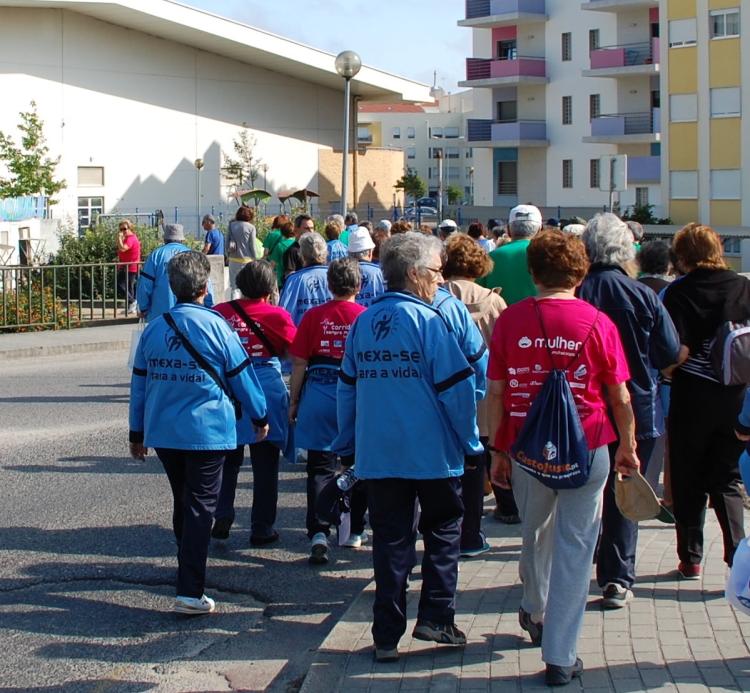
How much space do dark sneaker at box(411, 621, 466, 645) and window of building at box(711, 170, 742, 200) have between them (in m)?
50.8

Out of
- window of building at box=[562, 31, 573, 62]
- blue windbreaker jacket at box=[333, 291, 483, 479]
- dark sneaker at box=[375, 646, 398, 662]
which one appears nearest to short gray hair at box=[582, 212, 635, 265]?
blue windbreaker jacket at box=[333, 291, 483, 479]

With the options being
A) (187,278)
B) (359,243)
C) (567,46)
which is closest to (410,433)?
(187,278)

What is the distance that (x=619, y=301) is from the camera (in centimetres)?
605

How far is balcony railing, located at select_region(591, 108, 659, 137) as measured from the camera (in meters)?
62.1

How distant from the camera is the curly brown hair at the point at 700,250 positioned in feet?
21.4

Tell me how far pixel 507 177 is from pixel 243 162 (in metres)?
25.7

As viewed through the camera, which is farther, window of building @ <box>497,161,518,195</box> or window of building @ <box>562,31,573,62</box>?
window of building @ <box>497,161,518,195</box>

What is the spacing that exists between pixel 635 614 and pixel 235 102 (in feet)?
150

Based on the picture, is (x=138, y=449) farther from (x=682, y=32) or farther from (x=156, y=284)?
(x=682, y=32)

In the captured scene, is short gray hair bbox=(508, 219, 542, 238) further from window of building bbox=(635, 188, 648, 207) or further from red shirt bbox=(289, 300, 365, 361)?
window of building bbox=(635, 188, 648, 207)

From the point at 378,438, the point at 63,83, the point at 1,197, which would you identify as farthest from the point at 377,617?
the point at 63,83

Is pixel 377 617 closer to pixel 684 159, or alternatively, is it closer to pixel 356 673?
pixel 356 673

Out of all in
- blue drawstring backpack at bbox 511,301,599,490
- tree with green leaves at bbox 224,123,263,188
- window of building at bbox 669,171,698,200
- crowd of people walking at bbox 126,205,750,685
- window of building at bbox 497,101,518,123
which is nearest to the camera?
blue drawstring backpack at bbox 511,301,599,490

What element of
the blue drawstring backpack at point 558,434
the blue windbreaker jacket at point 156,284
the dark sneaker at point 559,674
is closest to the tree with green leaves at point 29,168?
the blue windbreaker jacket at point 156,284
